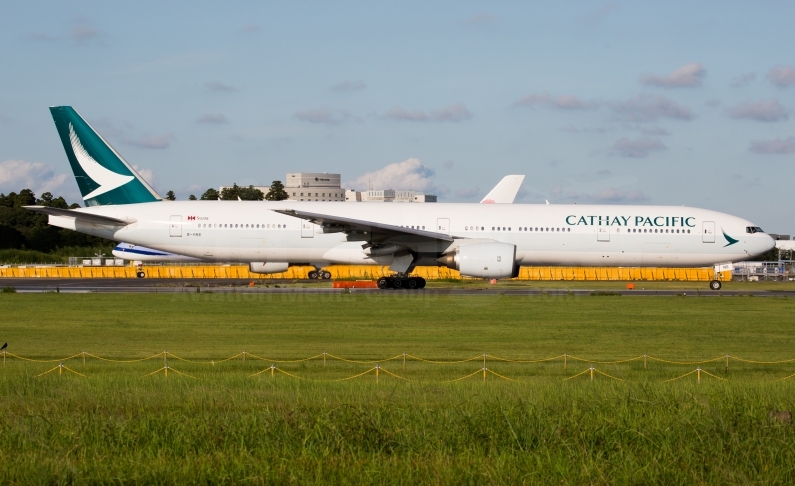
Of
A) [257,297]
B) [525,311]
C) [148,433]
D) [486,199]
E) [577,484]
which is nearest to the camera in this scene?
[577,484]

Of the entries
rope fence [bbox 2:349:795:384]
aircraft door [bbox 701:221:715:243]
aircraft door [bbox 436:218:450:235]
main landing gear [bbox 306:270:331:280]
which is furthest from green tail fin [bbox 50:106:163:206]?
aircraft door [bbox 701:221:715:243]

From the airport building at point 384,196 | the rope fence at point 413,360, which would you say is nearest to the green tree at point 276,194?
the airport building at point 384,196

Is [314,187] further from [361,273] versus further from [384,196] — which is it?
[361,273]

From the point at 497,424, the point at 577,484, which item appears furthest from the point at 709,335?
the point at 577,484

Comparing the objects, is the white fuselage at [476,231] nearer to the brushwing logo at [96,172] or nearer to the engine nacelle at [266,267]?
the brushwing logo at [96,172]

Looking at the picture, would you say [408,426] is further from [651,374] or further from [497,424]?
[651,374]

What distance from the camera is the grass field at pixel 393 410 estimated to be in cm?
780

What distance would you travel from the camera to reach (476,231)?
1446 inches

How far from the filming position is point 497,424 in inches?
364

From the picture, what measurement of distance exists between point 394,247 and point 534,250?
21.5 feet

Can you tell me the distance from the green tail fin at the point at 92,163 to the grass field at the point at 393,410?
17.9 metres

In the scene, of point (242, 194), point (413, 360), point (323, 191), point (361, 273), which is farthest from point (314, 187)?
point (413, 360)

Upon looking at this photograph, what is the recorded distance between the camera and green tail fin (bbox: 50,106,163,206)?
38.6 m

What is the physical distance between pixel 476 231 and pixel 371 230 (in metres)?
5.46
